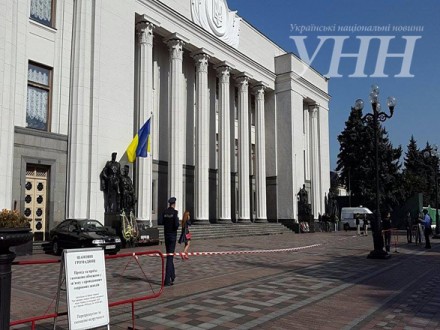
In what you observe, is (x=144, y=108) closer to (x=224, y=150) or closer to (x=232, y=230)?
(x=224, y=150)

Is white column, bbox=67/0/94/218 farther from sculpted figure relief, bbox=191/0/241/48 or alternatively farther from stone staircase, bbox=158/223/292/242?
sculpted figure relief, bbox=191/0/241/48

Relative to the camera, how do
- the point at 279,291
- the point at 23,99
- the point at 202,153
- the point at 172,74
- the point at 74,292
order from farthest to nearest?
1. the point at 202,153
2. the point at 172,74
3. the point at 23,99
4. the point at 279,291
5. the point at 74,292

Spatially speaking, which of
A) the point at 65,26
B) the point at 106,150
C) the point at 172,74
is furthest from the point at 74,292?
the point at 172,74

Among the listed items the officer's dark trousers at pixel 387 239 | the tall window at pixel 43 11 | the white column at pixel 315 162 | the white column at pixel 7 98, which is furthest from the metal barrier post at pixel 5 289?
the white column at pixel 315 162

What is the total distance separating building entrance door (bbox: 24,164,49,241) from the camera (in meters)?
18.2

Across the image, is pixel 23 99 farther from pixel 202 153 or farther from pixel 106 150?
pixel 202 153

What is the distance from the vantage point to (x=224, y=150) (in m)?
31.2

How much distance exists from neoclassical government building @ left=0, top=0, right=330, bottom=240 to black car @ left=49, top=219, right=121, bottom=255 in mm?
2621

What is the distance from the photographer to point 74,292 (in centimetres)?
501

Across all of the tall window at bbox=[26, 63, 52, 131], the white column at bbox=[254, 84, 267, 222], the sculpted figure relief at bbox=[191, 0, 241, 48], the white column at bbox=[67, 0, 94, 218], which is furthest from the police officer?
the white column at bbox=[254, 84, 267, 222]

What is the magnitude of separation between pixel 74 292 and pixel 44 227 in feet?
49.8

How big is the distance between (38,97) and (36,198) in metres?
4.65

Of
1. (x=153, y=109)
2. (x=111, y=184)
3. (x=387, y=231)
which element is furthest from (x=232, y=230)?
(x=387, y=231)

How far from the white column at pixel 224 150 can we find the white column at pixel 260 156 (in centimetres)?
534
